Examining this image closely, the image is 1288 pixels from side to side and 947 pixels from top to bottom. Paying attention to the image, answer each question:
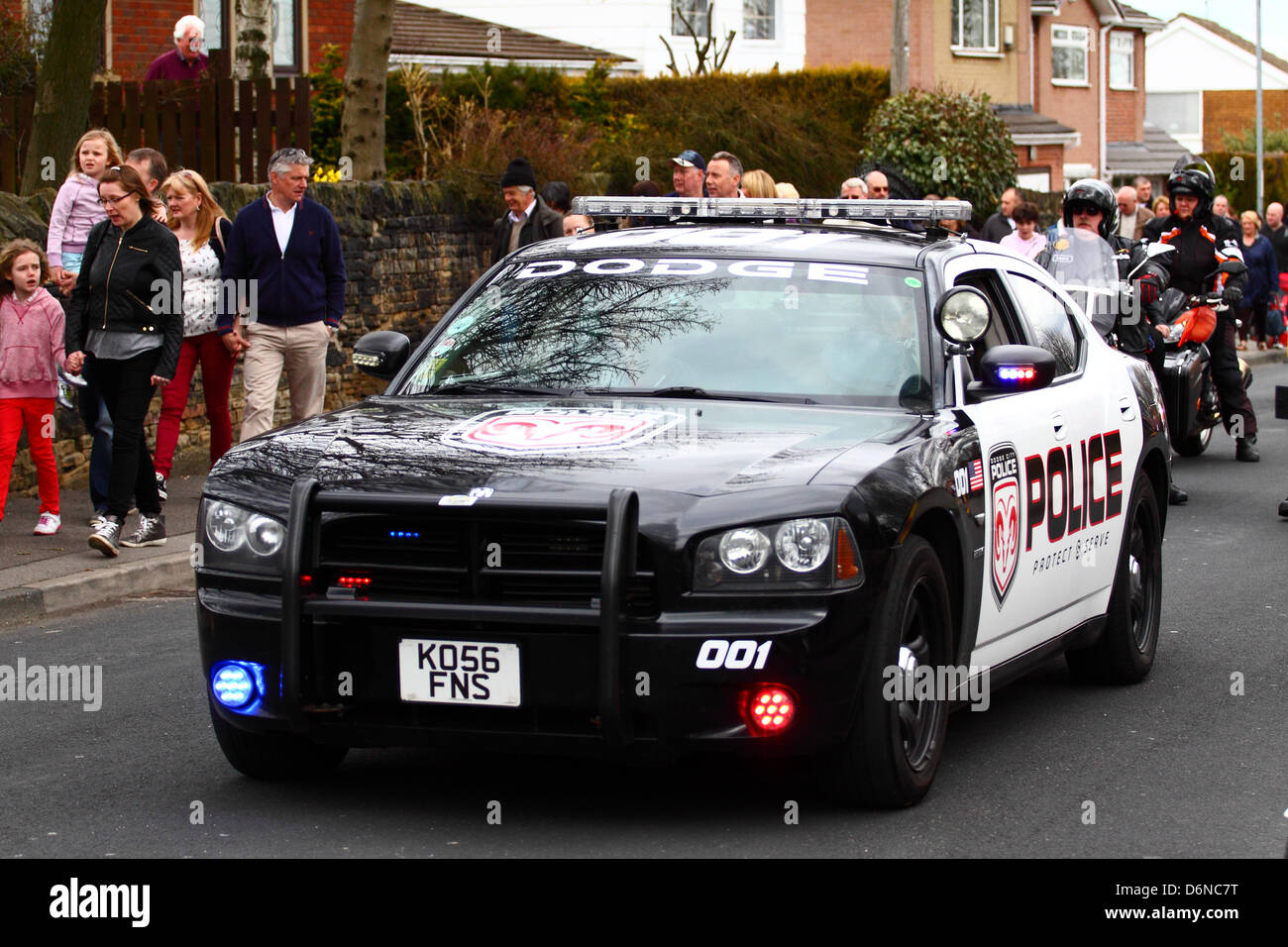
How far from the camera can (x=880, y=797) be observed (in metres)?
5.73

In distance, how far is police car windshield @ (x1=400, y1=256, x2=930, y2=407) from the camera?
21.2 ft

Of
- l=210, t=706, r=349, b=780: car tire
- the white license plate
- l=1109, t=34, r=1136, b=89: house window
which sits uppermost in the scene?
l=1109, t=34, r=1136, b=89: house window

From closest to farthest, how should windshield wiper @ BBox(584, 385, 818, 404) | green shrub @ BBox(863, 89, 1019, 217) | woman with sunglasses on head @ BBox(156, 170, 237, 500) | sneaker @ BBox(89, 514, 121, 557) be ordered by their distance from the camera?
windshield wiper @ BBox(584, 385, 818, 404) → sneaker @ BBox(89, 514, 121, 557) → woman with sunglasses on head @ BBox(156, 170, 237, 500) → green shrub @ BBox(863, 89, 1019, 217)

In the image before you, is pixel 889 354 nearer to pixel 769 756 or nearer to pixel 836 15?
pixel 769 756

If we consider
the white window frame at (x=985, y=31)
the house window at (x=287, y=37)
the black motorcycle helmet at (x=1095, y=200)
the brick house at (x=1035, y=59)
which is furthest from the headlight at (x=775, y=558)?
the white window frame at (x=985, y=31)

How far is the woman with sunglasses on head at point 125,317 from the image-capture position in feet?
34.6

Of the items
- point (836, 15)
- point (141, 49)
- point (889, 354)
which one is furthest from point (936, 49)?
point (889, 354)

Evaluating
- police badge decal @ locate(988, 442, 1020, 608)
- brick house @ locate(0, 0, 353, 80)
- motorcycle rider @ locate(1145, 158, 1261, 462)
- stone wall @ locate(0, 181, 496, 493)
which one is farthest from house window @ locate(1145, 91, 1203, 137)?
police badge decal @ locate(988, 442, 1020, 608)


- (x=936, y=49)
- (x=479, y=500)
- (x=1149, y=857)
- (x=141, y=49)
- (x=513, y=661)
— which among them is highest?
(x=936, y=49)

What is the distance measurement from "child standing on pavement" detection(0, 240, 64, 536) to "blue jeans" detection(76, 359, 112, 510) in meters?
0.19

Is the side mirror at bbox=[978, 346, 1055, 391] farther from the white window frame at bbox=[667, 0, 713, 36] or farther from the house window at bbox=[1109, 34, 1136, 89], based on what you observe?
the house window at bbox=[1109, 34, 1136, 89]

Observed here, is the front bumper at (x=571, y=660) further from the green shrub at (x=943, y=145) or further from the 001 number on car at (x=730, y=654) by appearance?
the green shrub at (x=943, y=145)

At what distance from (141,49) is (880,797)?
22.0 m

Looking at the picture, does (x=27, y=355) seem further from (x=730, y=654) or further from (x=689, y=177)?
(x=730, y=654)
